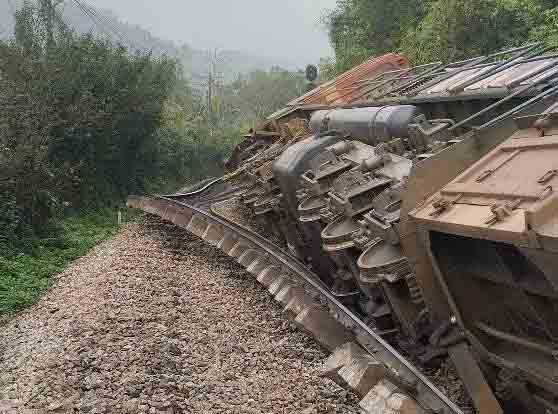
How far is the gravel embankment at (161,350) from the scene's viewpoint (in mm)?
5547

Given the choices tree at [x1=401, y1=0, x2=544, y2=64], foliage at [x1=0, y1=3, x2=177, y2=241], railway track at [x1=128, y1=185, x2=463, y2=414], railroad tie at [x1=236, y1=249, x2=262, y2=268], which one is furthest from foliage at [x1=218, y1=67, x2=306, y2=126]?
railroad tie at [x1=236, y1=249, x2=262, y2=268]

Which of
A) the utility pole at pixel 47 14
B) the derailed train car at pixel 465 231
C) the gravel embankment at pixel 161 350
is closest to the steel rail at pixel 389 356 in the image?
the derailed train car at pixel 465 231

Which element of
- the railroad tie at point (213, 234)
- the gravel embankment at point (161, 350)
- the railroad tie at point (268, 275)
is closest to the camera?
the gravel embankment at point (161, 350)

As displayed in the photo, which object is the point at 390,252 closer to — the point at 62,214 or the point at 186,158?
the point at 62,214

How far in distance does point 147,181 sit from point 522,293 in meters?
18.3

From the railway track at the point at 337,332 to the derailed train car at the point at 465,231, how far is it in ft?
1.12

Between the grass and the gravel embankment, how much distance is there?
0.39 m

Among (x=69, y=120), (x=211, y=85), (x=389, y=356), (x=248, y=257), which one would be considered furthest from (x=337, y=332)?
(x=211, y=85)

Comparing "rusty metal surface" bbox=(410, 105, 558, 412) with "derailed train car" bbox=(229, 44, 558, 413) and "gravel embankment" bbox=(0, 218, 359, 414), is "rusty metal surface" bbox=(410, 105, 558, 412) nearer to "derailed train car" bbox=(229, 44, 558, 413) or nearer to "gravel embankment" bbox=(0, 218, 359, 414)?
"derailed train car" bbox=(229, 44, 558, 413)

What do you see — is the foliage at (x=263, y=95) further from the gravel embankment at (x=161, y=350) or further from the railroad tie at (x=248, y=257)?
the gravel embankment at (x=161, y=350)

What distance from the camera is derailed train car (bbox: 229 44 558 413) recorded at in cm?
433

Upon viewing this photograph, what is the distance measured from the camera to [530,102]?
6562 millimetres

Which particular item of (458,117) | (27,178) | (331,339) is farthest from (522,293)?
(27,178)

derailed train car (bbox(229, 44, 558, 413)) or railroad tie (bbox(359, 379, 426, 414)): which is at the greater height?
derailed train car (bbox(229, 44, 558, 413))
